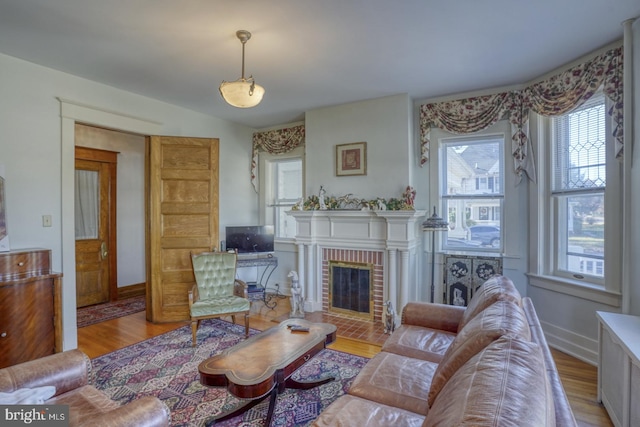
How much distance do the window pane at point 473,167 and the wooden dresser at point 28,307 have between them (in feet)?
13.9

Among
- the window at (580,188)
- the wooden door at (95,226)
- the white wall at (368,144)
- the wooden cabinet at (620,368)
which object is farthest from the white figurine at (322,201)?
the wooden door at (95,226)

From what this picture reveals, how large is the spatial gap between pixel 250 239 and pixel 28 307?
2563mm

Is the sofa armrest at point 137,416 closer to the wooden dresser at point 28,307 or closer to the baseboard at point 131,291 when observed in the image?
the wooden dresser at point 28,307

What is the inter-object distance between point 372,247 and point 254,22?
2.73m

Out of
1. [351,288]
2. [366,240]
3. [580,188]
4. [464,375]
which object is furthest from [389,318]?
[464,375]

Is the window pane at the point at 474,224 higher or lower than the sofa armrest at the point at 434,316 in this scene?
higher

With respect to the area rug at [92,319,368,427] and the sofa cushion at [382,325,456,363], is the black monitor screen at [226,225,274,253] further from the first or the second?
the sofa cushion at [382,325,456,363]

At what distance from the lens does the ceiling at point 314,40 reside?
2.17 m

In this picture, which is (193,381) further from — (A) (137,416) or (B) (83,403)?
(A) (137,416)

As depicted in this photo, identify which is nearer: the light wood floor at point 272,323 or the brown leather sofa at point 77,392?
the brown leather sofa at point 77,392

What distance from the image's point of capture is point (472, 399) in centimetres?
87

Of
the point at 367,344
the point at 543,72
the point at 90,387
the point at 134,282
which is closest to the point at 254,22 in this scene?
the point at 90,387

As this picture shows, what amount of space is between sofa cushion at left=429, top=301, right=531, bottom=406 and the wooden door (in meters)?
5.12

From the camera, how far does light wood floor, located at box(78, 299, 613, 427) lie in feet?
7.25
